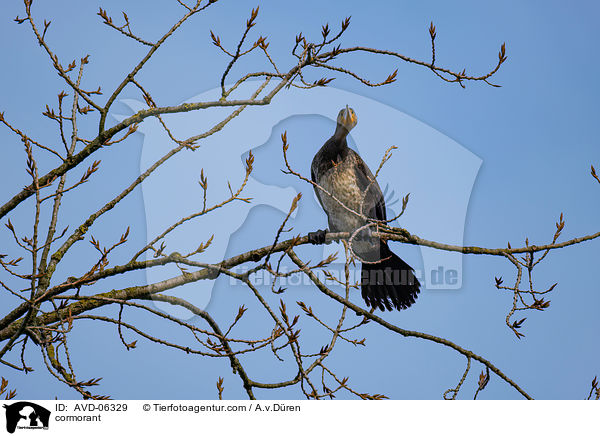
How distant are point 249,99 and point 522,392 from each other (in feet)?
7.67

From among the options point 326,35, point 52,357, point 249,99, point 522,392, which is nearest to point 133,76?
point 249,99

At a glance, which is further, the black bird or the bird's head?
the bird's head

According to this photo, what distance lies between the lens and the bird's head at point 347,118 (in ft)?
16.4

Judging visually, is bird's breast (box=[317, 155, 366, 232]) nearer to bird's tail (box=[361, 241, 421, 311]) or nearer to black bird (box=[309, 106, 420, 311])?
black bird (box=[309, 106, 420, 311])

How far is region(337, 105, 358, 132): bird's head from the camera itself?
16.4ft
